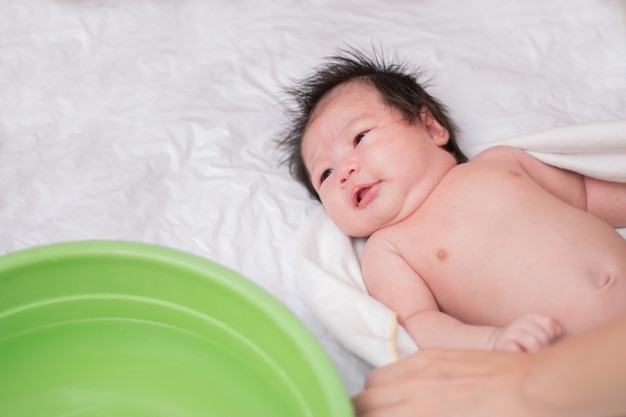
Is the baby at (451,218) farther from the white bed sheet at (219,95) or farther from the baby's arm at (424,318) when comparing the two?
the white bed sheet at (219,95)

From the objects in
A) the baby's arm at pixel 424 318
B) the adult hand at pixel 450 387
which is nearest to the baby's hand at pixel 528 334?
the baby's arm at pixel 424 318

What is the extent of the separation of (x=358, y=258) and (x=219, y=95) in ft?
1.62

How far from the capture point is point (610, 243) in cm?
117

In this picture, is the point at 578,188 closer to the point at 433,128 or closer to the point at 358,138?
the point at 433,128

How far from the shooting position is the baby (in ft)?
3.70

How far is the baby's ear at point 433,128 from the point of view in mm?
1404

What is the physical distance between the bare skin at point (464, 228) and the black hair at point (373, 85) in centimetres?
2

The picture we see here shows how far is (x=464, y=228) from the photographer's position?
1.24 metres

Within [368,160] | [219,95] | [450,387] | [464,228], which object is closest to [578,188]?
[464,228]

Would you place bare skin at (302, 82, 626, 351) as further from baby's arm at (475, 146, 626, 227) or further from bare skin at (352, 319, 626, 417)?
bare skin at (352, 319, 626, 417)

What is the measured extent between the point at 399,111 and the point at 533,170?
245 mm

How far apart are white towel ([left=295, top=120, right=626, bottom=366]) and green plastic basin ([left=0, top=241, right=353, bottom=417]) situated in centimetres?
14

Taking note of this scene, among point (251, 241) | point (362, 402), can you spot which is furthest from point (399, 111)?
point (362, 402)

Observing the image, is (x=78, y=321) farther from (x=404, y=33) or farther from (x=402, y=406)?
(x=404, y=33)
